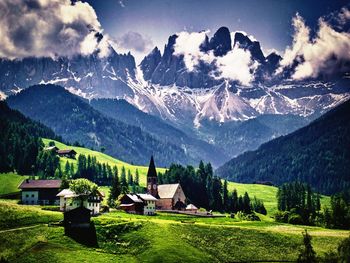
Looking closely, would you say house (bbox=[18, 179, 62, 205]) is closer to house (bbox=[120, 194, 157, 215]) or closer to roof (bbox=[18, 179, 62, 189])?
roof (bbox=[18, 179, 62, 189])

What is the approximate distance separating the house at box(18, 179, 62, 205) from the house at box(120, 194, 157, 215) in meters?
24.1

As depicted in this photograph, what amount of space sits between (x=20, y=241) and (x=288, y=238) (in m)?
66.1

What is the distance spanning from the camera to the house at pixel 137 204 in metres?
178

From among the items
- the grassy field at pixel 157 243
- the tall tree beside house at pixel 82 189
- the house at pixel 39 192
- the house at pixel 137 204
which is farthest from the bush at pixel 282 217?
the house at pixel 39 192

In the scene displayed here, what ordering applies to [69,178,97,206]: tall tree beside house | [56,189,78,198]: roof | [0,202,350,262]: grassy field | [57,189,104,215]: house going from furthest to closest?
[56,189,78,198]: roof
[57,189,104,215]: house
[69,178,97,206]: tall tree beside house
[0,202,350,262]: grassy field

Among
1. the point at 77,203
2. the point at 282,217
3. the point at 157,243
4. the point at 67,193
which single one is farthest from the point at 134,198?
the point at 157,243

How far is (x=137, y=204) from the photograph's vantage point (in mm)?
179500

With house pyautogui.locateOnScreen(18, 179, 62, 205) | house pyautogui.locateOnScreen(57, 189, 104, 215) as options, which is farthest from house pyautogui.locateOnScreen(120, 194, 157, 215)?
house pyautogui.locateOnScreen(18, 179, 62, 205)

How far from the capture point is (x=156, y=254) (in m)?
109

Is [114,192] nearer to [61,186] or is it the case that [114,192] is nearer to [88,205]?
[61,186]

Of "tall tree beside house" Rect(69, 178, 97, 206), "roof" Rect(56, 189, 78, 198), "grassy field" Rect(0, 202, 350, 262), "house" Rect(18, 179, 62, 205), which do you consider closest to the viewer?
"grassy field" Rect(0, 202, 350, 262)

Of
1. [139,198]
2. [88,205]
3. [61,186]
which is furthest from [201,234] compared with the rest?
[61,186]

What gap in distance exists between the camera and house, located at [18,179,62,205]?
179 m

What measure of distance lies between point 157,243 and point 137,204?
65271 mm
